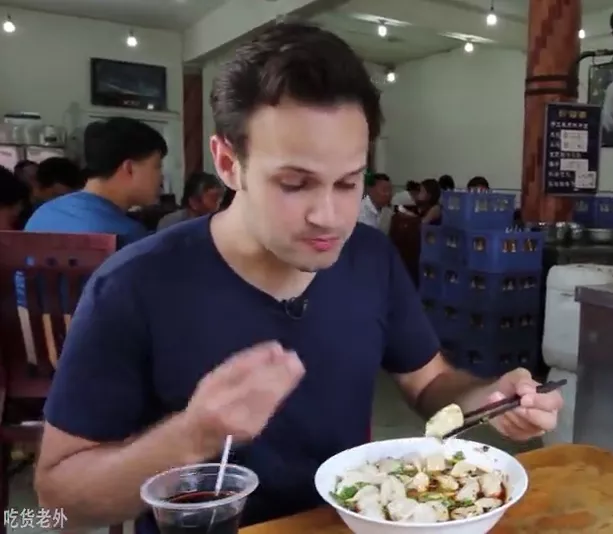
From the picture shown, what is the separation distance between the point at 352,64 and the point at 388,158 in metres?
10.5

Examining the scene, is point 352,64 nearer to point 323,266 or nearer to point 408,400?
point 323,266

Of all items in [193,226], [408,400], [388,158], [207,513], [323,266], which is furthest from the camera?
[388,158]

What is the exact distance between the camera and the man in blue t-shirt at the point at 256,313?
3.31ft

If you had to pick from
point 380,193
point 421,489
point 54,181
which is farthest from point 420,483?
point 380,193

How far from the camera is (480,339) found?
A: 425cm

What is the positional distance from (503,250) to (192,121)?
261 inches

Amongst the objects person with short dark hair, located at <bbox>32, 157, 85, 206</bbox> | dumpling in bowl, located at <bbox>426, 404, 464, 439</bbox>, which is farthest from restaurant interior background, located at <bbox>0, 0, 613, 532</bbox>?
dumpling in bowl, located at <bbox>426, 404, 464, 439</bbox>

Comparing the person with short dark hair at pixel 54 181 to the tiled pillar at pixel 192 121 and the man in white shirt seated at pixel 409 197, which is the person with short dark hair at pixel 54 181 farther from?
the tiled pillar at pixel 192 121

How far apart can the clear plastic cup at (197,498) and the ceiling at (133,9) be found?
7.69 meters

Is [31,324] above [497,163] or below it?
below

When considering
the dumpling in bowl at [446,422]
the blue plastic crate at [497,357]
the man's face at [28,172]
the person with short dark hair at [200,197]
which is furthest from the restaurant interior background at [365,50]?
the dumpling in bowl at [446,422]

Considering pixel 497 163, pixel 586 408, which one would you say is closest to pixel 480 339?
pixel 586 408

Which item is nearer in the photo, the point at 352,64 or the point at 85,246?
the point at 352,64

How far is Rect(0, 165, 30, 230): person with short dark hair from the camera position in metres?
3.15
